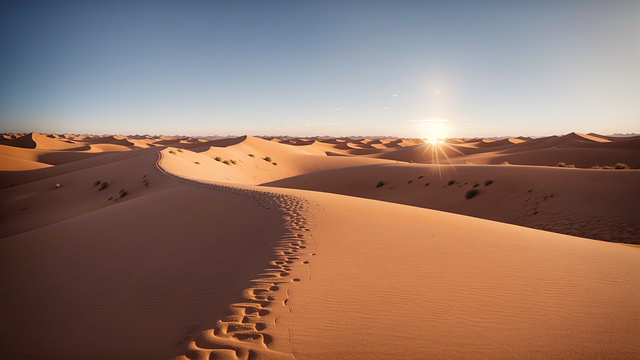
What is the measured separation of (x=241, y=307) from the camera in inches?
138

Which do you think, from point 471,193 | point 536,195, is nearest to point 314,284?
point 536,195

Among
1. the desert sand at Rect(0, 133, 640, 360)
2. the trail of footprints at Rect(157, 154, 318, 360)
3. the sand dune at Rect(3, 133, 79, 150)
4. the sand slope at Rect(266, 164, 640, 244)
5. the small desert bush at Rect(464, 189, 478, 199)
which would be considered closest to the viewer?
the trail of footprints at Rect(157, 154, 318, 360)

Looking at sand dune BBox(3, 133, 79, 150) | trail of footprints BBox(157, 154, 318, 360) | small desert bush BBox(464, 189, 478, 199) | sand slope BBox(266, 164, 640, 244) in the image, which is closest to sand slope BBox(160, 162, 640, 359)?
trail of footprints BBox(157, 154, 318, 360)

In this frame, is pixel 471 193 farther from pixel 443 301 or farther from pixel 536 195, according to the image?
pixel 443 301

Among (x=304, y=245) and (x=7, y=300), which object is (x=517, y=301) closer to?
(x=304, y=245)

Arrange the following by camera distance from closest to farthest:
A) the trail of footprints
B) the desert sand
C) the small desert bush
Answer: the trail of footprints < the desert sand < the small desert bush

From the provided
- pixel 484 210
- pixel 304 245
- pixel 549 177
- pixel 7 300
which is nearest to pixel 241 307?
pixel 304 245

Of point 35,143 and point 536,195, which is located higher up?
point 536,195

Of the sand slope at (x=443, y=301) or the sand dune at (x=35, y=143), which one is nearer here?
the sand slope at (x=443, y=301)

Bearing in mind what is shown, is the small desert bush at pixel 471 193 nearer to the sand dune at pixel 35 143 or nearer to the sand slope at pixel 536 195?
the sand slope at pixel 536 195

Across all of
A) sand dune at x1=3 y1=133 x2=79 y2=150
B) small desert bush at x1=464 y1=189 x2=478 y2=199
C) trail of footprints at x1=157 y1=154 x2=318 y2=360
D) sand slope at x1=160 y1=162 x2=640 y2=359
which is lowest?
sand dune at x1=3 y1=133 x2=79 y2=150

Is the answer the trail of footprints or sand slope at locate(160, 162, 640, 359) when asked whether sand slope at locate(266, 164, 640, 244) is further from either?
the trail of footprints

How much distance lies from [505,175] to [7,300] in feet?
67.6

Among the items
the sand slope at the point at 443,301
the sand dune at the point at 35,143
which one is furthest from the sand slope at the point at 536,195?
the sand dune at the point at 35,143
